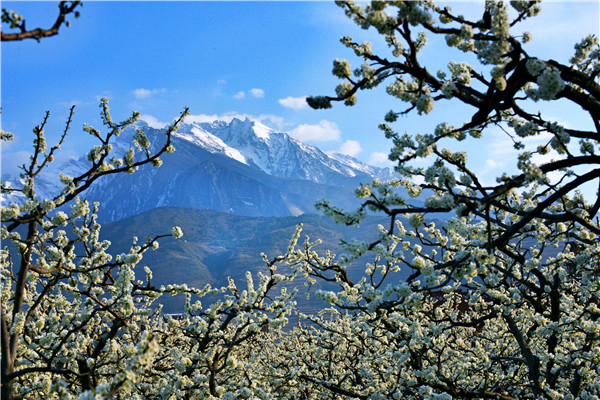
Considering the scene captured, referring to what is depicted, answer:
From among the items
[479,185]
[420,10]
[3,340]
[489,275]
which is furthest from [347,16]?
[3,340]

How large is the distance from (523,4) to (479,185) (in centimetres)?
221

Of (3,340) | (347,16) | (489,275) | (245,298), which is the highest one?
(347,16)

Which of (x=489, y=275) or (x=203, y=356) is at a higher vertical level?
(x=489, y=275)

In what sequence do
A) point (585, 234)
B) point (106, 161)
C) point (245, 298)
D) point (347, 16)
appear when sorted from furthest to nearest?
point (245, 298) < point (585, 234) < point (106, 161) < point (347, 16)

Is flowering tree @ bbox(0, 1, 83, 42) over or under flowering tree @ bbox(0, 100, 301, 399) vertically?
over

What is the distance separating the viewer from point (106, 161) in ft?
23.2

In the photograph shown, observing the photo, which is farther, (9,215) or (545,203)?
(9,215)

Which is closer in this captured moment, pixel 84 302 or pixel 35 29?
pixel 35 29

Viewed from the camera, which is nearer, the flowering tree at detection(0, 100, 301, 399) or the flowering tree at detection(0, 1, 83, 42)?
the flowering tree at detection(0, 1, 83, 42)

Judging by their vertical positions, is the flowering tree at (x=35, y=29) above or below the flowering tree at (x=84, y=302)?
above

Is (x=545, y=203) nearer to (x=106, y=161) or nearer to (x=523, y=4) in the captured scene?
(x=523, y=4)

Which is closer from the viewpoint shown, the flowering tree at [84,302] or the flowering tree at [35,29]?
the flowering tree at [35,29]

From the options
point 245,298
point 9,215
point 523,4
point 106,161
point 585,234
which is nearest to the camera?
point 523,4

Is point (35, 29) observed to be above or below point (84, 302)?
above
